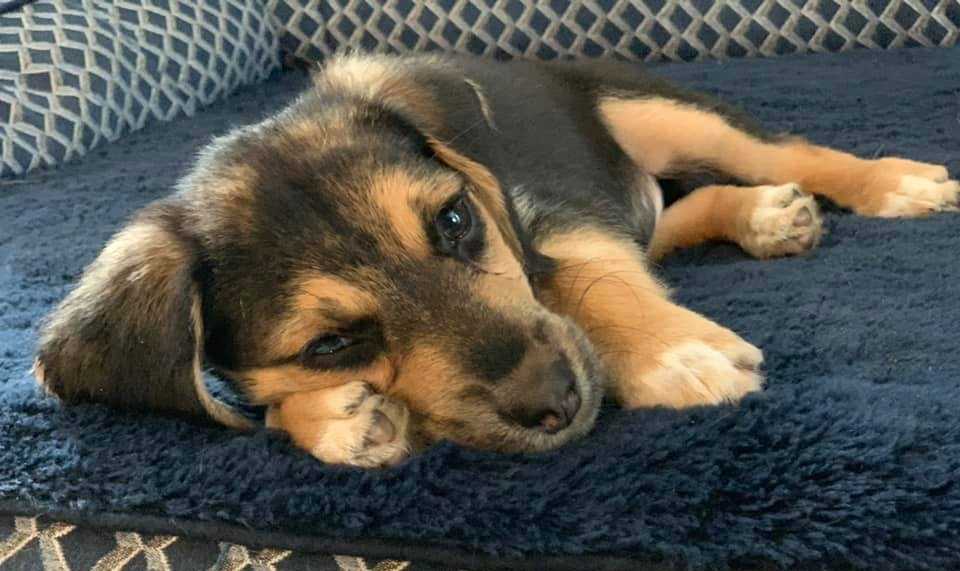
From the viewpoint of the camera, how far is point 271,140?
66.0 inches

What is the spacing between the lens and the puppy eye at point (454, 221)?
158 centimetres

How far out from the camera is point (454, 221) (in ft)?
5.29

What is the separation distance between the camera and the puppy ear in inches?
68.6

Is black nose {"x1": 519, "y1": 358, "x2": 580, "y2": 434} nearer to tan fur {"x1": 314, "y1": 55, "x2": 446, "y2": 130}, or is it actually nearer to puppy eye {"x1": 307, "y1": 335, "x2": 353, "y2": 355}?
puppy eye {"x1": 307, "y1": 335, "x2": 353, "y2": 355}

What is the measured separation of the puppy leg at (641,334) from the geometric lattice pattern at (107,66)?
2.03 m

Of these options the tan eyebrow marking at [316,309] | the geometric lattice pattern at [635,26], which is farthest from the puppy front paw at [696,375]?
the geometric lattice pattern at [635,26]

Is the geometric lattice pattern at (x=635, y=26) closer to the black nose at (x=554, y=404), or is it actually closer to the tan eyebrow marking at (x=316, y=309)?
the tan eyebrow marking at (x=316, y=309)

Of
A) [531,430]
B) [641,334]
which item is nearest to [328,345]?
[531,430]

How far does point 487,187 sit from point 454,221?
19 centimetres

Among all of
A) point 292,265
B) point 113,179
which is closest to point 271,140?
point 292,265

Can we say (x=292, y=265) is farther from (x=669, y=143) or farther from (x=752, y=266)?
(x=669, y=143)

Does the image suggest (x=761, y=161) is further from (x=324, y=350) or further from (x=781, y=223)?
(x=324, y=350)

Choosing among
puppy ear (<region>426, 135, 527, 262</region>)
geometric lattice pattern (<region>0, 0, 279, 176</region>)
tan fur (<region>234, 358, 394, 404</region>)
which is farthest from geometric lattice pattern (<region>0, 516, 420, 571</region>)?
geometric lattice pattern (<region>0, 0, 279, 176</region>)

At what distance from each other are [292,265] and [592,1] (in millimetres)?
2737
